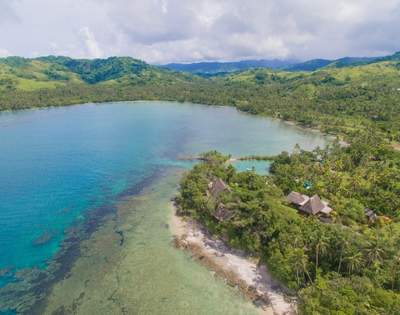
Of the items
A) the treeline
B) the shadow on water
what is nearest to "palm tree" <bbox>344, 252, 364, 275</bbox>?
the treeline

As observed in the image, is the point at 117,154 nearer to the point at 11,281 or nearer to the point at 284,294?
the point at 11,281

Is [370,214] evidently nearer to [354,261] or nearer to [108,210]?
[354,261]

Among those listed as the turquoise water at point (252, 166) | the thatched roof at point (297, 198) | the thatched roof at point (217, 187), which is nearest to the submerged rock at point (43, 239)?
the thatched roof at point (217, 187)

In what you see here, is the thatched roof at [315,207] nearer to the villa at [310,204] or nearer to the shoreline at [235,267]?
the villa at [310,204]

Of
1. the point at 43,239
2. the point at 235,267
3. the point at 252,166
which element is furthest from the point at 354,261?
the point at 252,166

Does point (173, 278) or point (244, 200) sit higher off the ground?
point (244, 200)

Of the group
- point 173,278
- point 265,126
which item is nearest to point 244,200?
point 173,278
